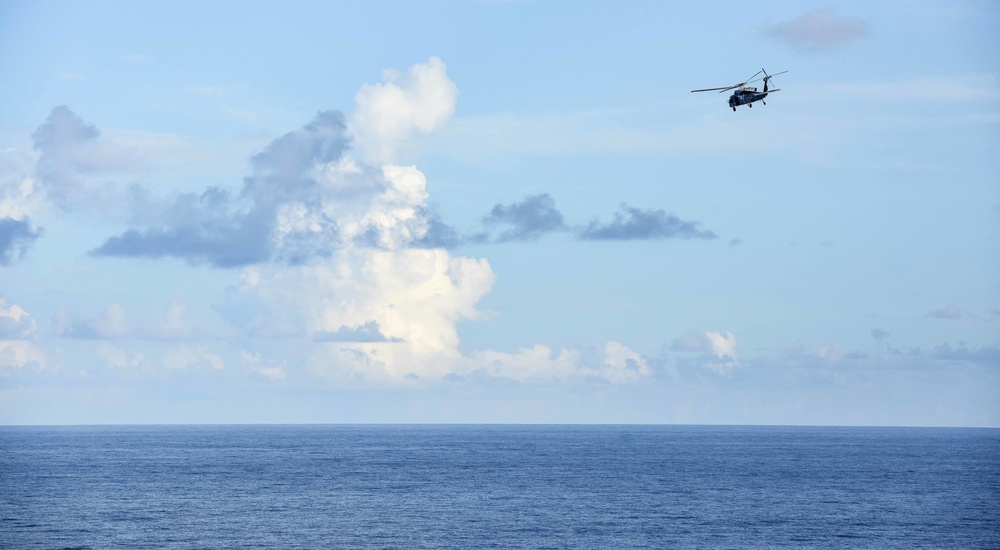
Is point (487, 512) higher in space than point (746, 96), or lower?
lower

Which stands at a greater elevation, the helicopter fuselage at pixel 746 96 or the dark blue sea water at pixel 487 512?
the helicopter fuselage at pixel 746 96

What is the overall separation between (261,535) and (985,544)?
3266 inches

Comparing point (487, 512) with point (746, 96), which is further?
point (487, 512)

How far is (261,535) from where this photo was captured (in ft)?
391

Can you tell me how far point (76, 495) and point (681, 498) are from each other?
91317 millimetres

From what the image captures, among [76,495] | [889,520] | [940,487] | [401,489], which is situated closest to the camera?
[889,520]

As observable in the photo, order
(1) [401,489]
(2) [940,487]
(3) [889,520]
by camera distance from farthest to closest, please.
Answer: (2) [940,487]
(1) [401,489]
(3) [889,520]

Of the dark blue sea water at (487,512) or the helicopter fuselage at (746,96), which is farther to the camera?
the dark blue sea water at (487,512)

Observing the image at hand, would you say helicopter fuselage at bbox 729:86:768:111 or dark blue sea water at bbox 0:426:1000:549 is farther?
dark blue sea water at bbox 0:426:1000:549

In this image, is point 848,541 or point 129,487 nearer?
point 848,541

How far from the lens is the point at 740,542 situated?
117000 millimetres

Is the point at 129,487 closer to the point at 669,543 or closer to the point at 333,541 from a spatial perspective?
the point at 333,541

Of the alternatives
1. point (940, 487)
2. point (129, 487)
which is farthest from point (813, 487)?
point (129, 487)

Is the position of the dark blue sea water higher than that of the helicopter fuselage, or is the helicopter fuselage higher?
the helicopter fuselage
